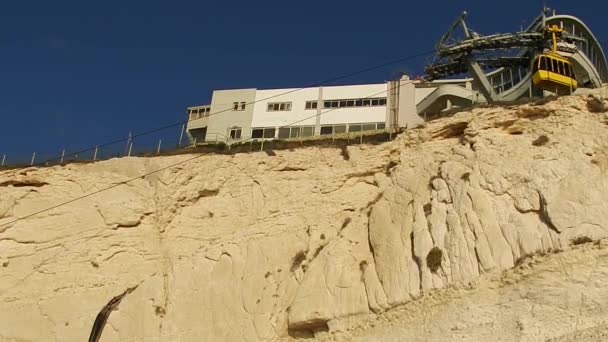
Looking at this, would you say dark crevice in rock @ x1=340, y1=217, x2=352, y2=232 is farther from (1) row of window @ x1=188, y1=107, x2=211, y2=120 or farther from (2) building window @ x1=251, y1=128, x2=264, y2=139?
(1) row of window @ x1=188, y1=107, x2=211, y2=120

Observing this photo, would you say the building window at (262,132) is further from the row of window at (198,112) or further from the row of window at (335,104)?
the row of window at (198,112)

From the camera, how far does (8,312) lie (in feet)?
83.9

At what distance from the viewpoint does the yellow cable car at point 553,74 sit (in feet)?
104

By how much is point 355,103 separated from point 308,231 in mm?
19882

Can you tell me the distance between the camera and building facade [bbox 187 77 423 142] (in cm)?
4322

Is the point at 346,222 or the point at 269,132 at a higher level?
the point at 269,132

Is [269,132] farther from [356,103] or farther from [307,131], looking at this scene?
[356,103]

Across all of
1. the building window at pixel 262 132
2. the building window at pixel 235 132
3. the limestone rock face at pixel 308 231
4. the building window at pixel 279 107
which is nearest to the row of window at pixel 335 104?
the building window at pixel 279 107

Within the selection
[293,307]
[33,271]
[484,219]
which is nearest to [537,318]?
[484,219]

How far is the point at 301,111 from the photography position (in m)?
45.3

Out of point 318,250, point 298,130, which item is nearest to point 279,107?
point 298,130

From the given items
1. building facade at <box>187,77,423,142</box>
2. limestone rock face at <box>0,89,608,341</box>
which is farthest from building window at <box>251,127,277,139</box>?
limestone rock face at <box>0,89,608,341</box>

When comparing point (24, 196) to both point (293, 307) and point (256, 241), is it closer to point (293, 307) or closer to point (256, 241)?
point (256, 241)

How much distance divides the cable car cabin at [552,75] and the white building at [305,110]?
9.74m
